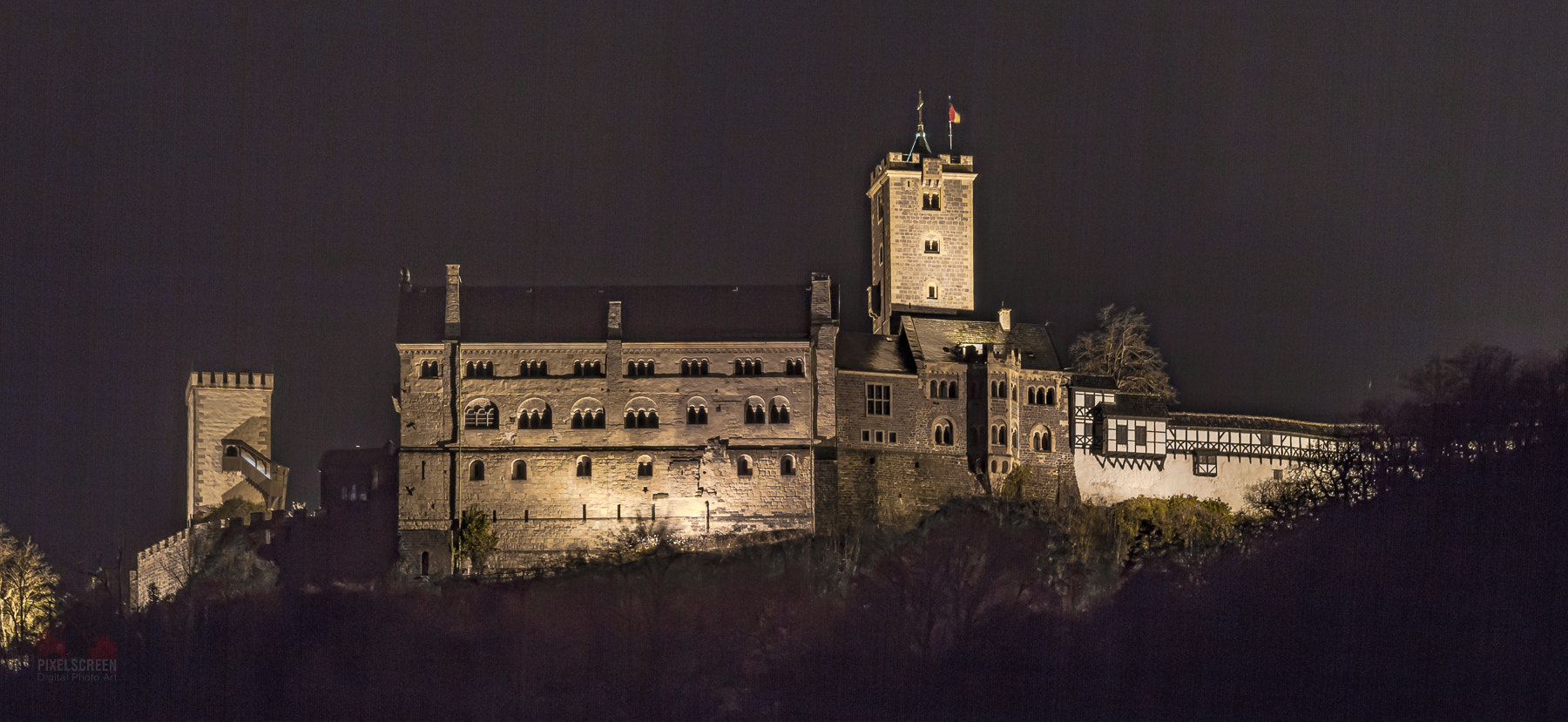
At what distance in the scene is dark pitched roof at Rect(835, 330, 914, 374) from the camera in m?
90.3

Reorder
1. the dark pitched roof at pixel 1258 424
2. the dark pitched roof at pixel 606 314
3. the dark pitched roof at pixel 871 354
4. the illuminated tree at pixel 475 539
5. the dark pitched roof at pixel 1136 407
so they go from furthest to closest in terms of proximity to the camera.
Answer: the dark pitched roof at pixel 1258 424
the dark pitched roof at pixel 1136 407
the dark pitched roof at pixel 871 354
the dark pitched roof at pixel 606 314
the illuminated tree at pixel 475 539

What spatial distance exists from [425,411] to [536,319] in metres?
5.00

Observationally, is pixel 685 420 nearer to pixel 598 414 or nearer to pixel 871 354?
pixel 598 414

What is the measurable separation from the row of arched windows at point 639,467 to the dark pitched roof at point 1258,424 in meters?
15.4

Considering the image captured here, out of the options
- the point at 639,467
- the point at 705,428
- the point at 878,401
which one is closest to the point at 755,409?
the point at 705,428

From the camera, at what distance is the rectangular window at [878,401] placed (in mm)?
89688

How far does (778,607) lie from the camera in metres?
85.8

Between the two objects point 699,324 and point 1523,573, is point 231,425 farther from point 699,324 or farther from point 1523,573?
point 1523,573

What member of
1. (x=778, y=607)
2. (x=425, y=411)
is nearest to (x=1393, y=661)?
(x=778, y=607)

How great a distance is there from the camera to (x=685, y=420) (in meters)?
87.8

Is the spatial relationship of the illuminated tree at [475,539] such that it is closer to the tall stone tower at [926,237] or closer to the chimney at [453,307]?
the chimney at [453,307]

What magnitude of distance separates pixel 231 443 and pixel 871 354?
84.0 feet

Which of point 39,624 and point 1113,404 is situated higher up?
point 1113,404

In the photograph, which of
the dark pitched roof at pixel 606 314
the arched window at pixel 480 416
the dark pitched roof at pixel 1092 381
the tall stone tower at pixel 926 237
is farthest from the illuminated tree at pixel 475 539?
the dark pitched roof at pixel 1092 381
